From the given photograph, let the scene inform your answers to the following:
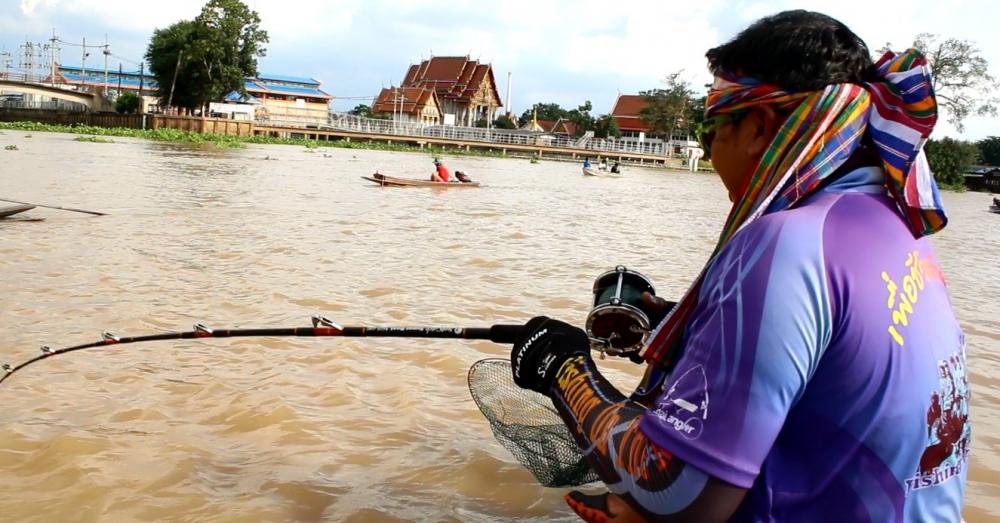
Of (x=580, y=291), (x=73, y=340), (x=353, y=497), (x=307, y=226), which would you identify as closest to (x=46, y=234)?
(x=307, y=226)

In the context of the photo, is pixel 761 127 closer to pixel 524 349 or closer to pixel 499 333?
pixel 524 349

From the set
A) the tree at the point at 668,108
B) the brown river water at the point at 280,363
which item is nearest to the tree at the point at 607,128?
the tree at the point at 668,108

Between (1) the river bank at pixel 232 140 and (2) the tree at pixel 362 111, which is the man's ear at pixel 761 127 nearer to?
(1) the river bank at pixel 232 140

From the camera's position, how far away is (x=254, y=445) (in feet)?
12.4

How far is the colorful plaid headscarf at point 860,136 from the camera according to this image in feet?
5.12

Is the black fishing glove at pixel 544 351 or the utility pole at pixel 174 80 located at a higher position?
the utility pole at pixel 174 80

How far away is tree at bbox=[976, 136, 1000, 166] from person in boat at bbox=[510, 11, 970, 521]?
10507 cm

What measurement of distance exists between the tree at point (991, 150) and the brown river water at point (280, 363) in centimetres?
9178

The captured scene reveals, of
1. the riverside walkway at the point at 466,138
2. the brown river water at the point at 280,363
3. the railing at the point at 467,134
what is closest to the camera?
the brown river water at the point at 280,363

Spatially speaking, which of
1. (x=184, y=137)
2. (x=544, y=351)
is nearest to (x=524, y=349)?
(x=544, y=351)

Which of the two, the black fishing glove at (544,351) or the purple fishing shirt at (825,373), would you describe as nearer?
the purple fishing shirt at (825,373)

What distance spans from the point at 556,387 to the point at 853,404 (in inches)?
29.4

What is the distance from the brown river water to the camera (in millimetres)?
3307

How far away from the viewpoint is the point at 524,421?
8.84 feet
